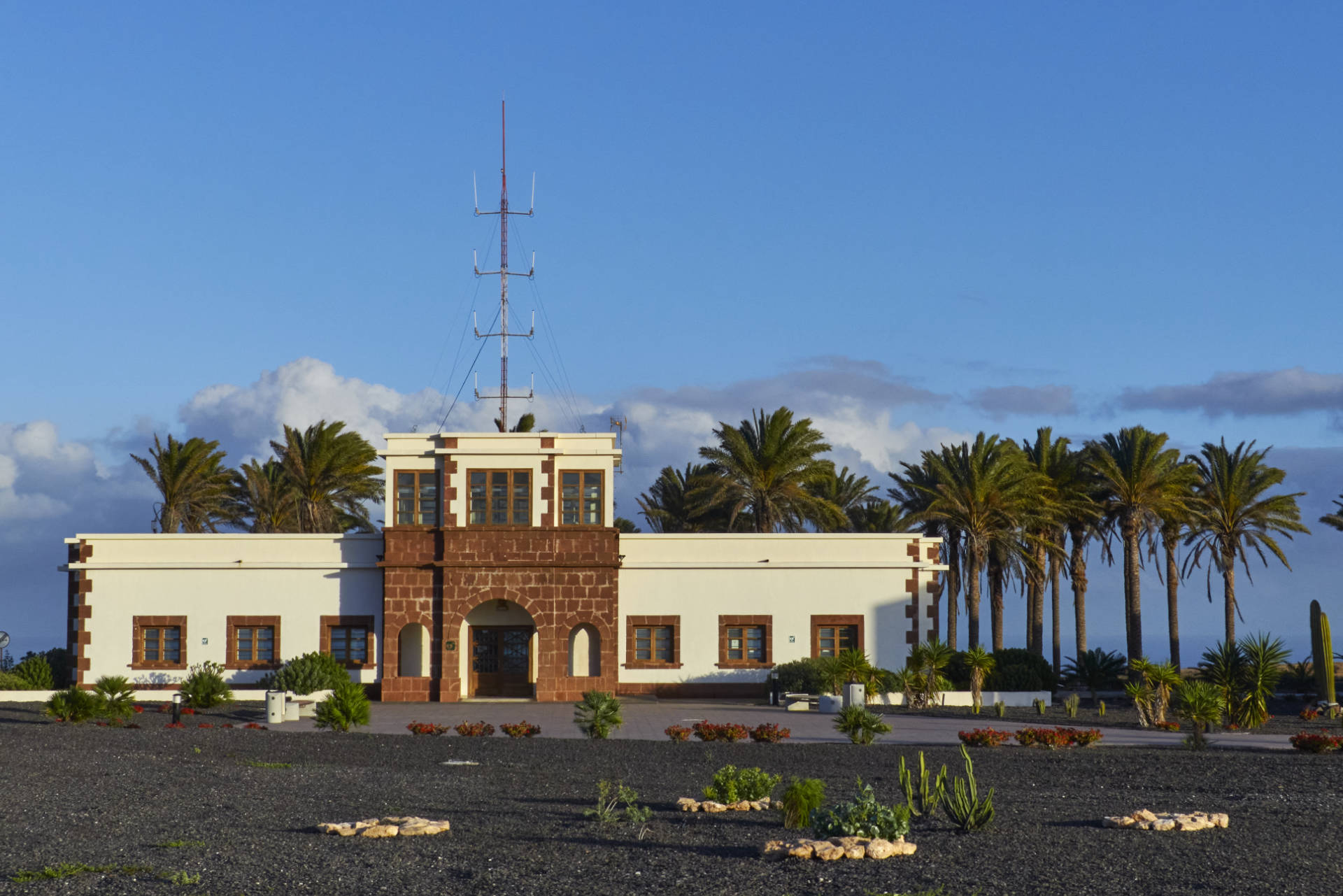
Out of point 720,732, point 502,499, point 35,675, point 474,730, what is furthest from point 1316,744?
point 35,675

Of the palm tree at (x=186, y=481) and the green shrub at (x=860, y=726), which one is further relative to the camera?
the palm tree at (x=186, y=481)

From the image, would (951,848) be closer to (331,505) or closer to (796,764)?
(796,764)

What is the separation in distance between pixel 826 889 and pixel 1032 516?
102 feet

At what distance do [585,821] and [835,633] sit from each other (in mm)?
Result: 21211

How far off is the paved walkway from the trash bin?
243mm

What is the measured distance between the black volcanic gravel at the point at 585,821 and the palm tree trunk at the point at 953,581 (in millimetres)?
20394

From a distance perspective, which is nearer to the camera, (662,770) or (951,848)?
(951,848)

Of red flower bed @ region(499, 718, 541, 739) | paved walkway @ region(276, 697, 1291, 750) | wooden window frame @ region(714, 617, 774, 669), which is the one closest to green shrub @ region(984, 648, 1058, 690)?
wooden window frame @ region(714, 617, 774, 669)

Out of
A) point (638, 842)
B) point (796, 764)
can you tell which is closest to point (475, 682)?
point (796, 764)

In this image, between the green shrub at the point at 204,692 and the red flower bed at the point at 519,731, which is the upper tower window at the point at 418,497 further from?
the red flower bed at the point at 519,731

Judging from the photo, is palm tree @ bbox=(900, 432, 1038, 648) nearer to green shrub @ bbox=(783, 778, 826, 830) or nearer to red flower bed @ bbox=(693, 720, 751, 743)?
red flower bed @ bbox=(693, 720, 751, 743)

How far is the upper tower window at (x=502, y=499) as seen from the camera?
31.7 m

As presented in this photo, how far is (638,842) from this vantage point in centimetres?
1090

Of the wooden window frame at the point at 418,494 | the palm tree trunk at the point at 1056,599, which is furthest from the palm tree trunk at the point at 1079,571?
the wooden window frame at the point at 418,494
